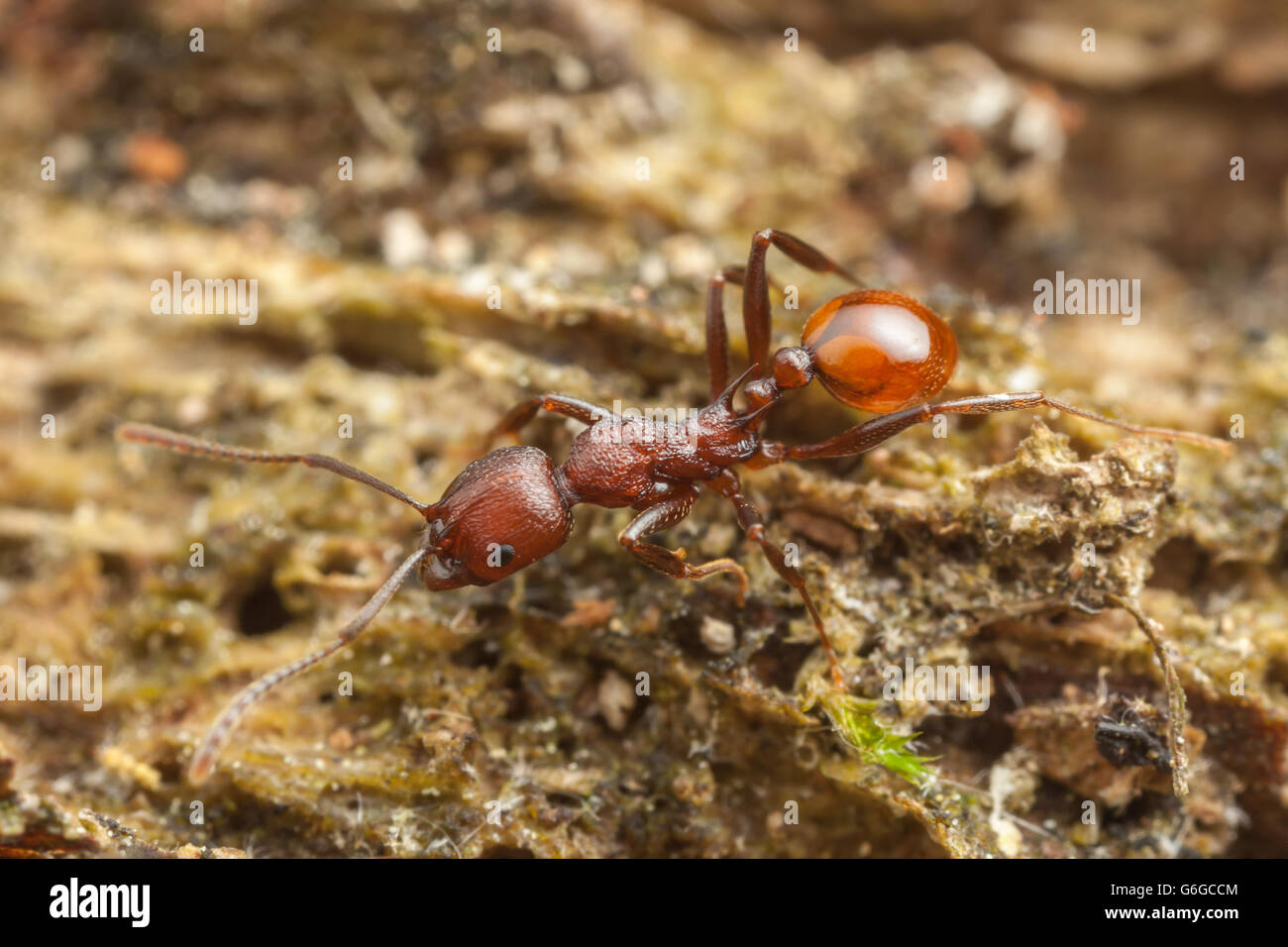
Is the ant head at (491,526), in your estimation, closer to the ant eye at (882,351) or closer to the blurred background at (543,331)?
the blurred background at (543,331)

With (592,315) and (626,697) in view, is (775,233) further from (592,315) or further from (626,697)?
(626,697)

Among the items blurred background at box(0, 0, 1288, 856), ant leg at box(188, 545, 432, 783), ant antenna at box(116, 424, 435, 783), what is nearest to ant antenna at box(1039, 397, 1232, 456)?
blurred background at box(0, 0, 1288, 856)

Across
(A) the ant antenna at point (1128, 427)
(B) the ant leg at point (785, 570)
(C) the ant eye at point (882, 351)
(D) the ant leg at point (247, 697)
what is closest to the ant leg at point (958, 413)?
(A) the ant antenna at point (1128, 427)

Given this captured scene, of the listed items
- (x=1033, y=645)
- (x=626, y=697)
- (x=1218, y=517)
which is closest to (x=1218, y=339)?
(x=1218, y=517)

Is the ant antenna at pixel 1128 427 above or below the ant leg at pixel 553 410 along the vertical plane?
below

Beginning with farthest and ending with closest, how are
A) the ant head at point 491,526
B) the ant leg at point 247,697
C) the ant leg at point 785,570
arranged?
1. the ant head at point 491,526
2. the ant leg at point 785,570
3. the ant leg at point 247,697

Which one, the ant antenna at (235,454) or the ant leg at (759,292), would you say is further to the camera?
the ant leg at (759,292)

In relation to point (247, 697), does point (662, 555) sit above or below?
above

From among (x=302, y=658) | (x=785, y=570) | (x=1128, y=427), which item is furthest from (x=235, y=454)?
(x=1128, y=427)

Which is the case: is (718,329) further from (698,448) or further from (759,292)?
(698,448)
